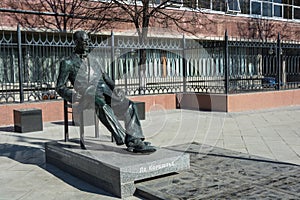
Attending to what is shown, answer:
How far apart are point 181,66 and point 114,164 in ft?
33.9

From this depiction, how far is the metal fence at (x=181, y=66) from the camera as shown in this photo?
11984 mm

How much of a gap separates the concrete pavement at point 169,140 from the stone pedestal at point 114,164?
138mm

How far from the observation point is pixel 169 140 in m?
7.82

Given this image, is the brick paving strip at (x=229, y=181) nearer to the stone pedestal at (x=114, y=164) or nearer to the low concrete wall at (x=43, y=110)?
the stone pedestal at (x=114, y=164)

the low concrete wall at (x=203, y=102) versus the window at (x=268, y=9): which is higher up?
the window at (x=268, y=9)

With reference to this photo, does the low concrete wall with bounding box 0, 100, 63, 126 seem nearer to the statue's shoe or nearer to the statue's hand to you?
the statue's hand

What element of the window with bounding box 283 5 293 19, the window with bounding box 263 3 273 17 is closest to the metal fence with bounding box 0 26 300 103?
the window with bounding box 263 3 273 17

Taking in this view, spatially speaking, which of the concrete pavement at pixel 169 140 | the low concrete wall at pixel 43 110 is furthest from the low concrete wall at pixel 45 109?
the concrete pavement at pixel 169 140

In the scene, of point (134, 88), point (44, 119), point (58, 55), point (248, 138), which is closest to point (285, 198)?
point (248, 138)

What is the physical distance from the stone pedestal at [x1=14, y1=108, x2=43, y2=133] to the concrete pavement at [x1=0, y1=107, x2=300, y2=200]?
178mm

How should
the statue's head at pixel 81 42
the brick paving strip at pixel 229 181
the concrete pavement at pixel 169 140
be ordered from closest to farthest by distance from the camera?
the brick paving strip at pixel 229 181 → the concrete pavement at pixel 169 140 → the statue's head at pixel 81 42

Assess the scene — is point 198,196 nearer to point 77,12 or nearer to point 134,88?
point 134,88

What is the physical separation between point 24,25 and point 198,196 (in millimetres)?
13449

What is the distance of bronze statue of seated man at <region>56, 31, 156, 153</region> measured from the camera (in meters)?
5.11
